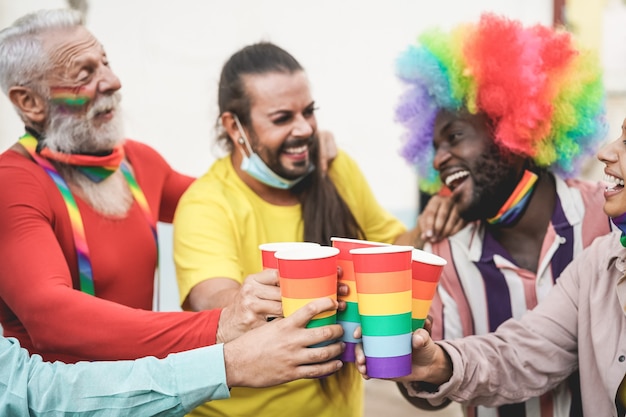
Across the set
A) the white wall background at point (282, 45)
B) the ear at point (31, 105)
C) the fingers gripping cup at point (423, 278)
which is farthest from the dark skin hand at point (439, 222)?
the white wall background at point (282, 45)

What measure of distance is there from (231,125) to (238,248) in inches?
22.6

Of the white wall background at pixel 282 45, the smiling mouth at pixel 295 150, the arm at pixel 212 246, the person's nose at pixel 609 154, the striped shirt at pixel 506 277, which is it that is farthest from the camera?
the white wall background at pixel 282 45

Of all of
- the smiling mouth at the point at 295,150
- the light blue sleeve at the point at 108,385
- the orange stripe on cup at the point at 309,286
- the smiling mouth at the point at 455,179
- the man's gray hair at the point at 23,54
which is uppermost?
the man's gray hair at the point at 23,54

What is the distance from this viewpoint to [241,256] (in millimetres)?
2490

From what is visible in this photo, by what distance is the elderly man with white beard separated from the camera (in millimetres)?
1783

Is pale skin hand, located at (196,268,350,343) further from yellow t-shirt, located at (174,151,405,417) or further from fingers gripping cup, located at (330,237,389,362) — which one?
yellow t-shirt, located at (174,151,405,417)

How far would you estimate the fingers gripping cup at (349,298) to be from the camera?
1.64 m

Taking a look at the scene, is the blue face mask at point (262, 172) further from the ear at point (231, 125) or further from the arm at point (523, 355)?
the arm at point (523, 355)

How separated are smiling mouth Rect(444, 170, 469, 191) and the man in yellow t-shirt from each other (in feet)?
0.84

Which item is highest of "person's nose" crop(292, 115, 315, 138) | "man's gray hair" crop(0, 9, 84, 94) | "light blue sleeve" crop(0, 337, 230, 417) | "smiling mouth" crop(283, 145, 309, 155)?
"man's gray hair" crop(0, 9, 84, 94)

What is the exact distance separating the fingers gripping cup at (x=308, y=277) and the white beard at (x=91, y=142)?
3.61ft

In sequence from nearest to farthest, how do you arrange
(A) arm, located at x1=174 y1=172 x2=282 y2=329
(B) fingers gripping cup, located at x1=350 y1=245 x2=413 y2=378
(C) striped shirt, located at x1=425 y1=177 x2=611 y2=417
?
(B) fingers gripping cup, located at x1=350 y1=245 x2=413 y2=378
(A) arm, located at x1=174 y1=172 x2=282 y2=329
(C) striped shirt, located at x1=425 y1=177 x2=611 y2=417

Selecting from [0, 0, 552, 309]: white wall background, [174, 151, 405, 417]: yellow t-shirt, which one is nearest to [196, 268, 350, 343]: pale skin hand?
[174, 151, 405, 417]: yellow t-shirt

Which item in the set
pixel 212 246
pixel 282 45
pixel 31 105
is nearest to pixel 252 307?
pixel 212 246
